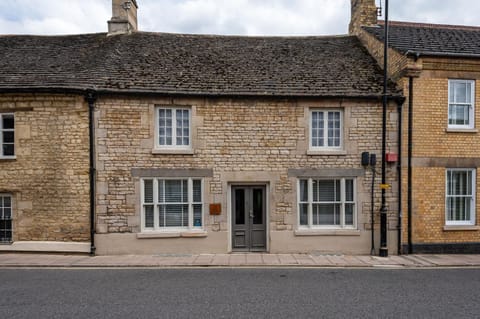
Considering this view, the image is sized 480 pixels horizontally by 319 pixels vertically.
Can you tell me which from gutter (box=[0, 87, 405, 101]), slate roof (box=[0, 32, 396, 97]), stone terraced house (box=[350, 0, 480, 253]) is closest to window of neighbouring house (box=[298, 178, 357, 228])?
stone terraced house (box=[350, 0, 480, 253])

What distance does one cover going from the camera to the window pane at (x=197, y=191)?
10.5m

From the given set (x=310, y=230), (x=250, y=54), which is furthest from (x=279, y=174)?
(x=250, y=54)

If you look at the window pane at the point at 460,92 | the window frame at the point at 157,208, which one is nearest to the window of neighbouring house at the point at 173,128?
the window frame at the point at 157,208

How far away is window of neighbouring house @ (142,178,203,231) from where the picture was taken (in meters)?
10.4

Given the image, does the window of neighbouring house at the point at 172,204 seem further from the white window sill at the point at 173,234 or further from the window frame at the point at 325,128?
the window frame at the point at 325,128

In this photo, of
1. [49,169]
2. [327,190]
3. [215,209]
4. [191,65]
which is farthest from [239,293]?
[191,65]

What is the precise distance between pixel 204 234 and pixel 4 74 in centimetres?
940

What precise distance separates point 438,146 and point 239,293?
8.95 meters

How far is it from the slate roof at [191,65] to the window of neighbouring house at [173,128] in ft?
2.39

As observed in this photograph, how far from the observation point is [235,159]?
10445mm

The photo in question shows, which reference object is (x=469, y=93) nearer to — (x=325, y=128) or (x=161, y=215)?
(x=325, y=128)

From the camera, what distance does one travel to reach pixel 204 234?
1032 cm

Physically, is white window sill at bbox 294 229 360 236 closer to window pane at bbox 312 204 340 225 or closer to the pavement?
window pane at bbox 312 204 340 225

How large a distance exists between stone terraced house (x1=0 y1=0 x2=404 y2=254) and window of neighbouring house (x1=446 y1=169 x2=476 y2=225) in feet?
6.99
